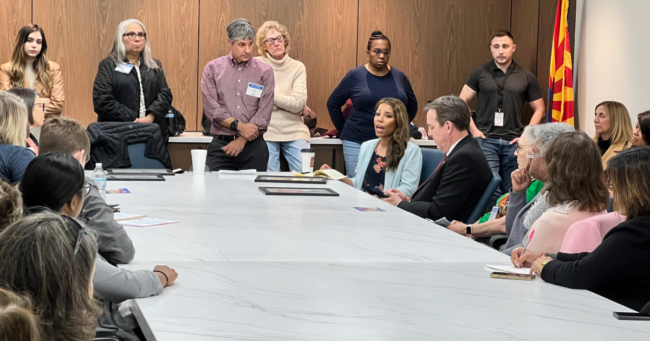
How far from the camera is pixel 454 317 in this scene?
1.60 meters

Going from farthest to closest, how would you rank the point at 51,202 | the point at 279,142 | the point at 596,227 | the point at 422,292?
the point at 279,142 → the point at 596,227 → the point at 51,202 → the point at 422,292

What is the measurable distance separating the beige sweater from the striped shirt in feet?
2.79

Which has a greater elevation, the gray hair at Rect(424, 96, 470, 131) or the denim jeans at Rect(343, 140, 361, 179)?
the gray hair at Rect(424, 96, 470, 131)

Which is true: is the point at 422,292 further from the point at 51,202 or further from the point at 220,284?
the point at 51,202

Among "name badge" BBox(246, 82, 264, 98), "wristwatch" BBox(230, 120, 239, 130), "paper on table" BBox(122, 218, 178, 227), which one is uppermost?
"name badge" BBox(246, 82, 264, 98)

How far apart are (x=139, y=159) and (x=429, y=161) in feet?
6.47

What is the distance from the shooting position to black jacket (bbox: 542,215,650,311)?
1922 millimetres

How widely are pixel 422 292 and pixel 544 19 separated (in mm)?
5987

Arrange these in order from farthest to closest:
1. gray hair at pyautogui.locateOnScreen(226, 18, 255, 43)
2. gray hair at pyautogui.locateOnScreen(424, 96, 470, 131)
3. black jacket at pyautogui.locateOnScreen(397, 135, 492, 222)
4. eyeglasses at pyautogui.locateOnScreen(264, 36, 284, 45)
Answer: eyeglasses at pyautogui.locateOnScreen(264, 36, 284, 45), gray hair at pyautogui.locateOnScreen(226, 18, 255, 43), gray hair at pyautogui.locateOnScreen(424, 96, 470, 131), black jacket at pyautogui.locateOnScreen(397, 135, 492, 222)

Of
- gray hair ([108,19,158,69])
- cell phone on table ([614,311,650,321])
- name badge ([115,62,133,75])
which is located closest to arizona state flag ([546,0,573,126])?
gray hair ([108,19,158,69])

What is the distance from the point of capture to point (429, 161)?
4570mm

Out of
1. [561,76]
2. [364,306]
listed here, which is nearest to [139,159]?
[364,306]

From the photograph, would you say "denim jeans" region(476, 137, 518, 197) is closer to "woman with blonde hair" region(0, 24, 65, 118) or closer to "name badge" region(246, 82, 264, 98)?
"name badge" region(246, 82, 264, 98)

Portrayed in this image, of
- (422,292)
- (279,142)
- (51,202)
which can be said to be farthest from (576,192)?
(279,142)
